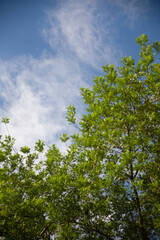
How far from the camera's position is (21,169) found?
9.12 metres

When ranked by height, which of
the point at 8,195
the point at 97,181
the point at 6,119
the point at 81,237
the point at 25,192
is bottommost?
the point at 81,237

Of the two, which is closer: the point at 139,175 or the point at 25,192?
the point at 25,192

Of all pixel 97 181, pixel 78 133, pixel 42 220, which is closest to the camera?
pixel 97 181

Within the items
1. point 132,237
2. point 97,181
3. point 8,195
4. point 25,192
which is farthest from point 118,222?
point 8,195

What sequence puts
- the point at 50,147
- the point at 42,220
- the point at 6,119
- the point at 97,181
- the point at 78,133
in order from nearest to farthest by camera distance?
the point at 97,181
the point at 42,220
the point at 78,133
the point at 50,147
the point at 6,119

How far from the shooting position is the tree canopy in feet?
22.3

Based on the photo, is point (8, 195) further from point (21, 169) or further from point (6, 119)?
point (6, 119)

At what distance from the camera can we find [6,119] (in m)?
11.1

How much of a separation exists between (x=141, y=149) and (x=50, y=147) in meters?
5.32

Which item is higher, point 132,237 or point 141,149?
point 141,149

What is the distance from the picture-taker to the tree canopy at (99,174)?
6.80 metres

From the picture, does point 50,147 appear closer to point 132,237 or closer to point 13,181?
point 13,181

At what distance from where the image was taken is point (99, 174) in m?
7.15

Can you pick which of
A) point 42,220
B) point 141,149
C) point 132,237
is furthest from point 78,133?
point 132,237
